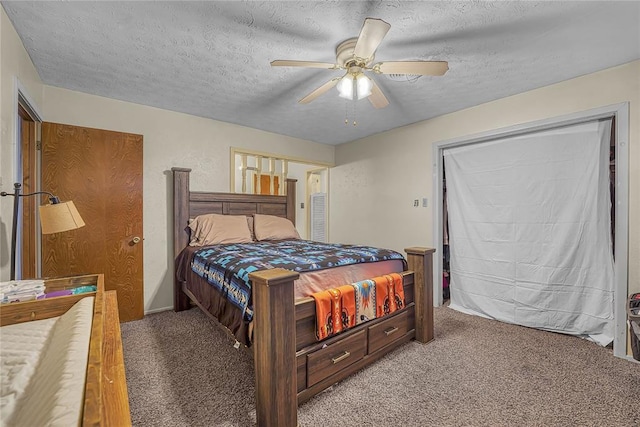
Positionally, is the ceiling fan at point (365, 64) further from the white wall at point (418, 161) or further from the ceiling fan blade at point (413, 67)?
the white wall at point (418, 161)

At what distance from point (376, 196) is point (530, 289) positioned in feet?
6.95

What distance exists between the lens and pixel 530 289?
279 cm

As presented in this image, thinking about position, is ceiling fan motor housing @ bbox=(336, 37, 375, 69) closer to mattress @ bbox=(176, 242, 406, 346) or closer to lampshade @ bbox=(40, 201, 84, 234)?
mattress @ bbox=(176, 242, 406, 346)

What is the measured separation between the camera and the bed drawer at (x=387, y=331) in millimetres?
2043

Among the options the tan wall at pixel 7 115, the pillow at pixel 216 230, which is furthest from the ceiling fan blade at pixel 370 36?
the pillow at pixel 216 230

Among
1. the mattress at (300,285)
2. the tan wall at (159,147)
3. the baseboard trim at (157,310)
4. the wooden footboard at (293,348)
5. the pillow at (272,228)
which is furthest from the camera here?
the pillow at (272,228)

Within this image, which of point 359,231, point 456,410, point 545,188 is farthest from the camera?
point 359,231

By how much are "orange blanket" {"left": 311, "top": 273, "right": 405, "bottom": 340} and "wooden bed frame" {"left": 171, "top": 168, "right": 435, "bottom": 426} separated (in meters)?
0.06

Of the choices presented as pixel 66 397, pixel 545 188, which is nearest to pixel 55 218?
pixel 66 397

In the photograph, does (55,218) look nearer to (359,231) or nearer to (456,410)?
(456,410)

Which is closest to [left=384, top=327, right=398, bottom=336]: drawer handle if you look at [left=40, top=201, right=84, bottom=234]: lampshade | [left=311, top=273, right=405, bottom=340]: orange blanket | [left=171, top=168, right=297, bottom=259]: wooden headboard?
[left=311, top=273, right=405, bottom=340]: orange blanket

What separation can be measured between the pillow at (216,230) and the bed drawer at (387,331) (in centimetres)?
186

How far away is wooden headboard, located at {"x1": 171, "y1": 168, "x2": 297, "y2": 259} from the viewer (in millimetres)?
3189

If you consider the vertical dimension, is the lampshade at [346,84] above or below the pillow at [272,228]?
above
